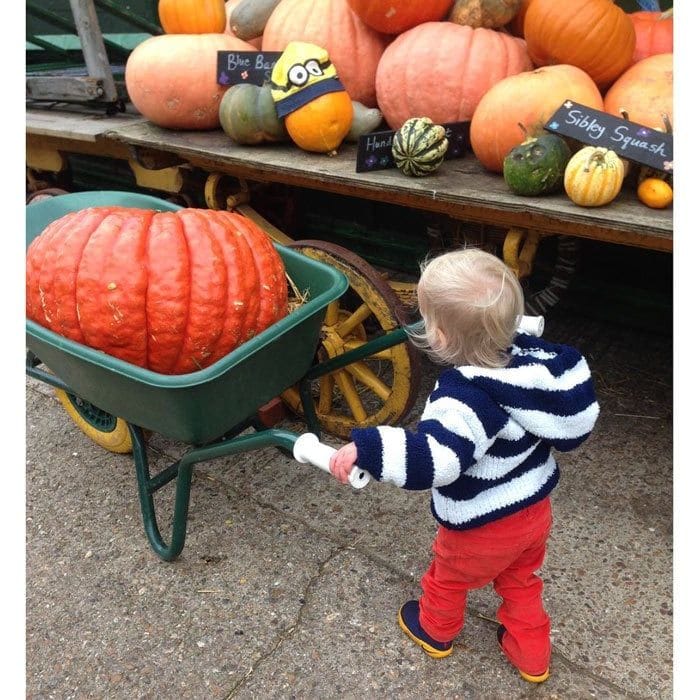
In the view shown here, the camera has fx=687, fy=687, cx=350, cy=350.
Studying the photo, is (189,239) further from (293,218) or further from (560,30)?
(293,218)

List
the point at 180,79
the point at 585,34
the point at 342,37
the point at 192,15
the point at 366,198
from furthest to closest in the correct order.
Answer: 1. the point at 192,15
2. the point at 180,79
3. the point at 342,37
4. the point at 366,198
5. the point at 585,34

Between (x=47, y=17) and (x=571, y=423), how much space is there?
460 cm

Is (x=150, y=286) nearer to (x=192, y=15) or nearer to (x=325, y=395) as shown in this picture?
(x=325, y=395)

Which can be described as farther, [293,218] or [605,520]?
[293,218]

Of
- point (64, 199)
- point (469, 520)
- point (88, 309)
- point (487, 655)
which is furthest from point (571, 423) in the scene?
point (64, 199)

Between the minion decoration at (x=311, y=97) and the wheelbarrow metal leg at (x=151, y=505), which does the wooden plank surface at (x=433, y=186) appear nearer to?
the minion decoration at (x=311, y=97)

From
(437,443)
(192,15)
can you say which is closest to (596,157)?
(437,443)

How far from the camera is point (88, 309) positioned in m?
1.80

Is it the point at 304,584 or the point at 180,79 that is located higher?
the point at 180,79

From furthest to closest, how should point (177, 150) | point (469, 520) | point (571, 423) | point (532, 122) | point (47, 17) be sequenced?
point (47, 17) → point (177, 150) → point (532, 122) → point (469, 520) → point (571, 423)

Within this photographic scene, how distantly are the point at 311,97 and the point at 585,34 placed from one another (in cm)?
101

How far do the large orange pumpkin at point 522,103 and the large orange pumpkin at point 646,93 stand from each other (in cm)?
7

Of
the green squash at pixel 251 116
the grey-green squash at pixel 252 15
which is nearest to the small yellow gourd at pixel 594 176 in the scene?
→ the green squash at pixel 251 116

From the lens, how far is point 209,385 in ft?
5.49
